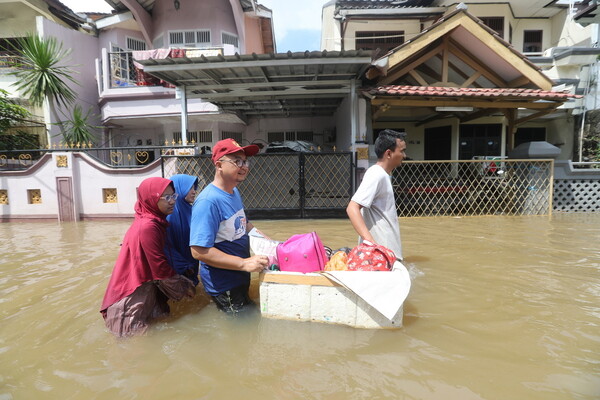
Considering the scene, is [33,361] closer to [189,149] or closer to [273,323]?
[273,323]

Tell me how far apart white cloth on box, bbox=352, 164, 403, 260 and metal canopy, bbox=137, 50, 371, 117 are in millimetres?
4851

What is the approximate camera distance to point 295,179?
8.26m

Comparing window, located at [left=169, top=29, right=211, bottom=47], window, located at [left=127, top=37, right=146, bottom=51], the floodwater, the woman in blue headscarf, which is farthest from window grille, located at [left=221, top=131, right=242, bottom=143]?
the woman in blue headscarf

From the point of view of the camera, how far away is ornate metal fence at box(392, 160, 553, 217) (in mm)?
8242

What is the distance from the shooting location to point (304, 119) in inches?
532

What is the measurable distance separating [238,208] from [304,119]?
1134 cm

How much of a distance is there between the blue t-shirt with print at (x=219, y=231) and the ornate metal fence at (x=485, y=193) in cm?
640

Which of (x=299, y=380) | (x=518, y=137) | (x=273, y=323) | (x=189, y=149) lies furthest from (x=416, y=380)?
(x=518, y=137)

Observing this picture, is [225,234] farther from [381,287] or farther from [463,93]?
[463,93]

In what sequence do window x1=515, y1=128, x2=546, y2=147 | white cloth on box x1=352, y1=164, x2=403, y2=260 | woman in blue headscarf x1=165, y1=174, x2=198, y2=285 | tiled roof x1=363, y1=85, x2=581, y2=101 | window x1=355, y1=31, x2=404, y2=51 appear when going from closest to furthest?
white cloth on box x1=352, y1=164, x2=403, y2=260 → woman in blue headscarf x1=165, y1=174, x2=198, y2=285 → tiled roof x1=363, y1=85, x2=581, y2=101 → window x1=515, y1=128, x2=546, y2=147 → window x1=355, y1=31, x2=404, y2=51

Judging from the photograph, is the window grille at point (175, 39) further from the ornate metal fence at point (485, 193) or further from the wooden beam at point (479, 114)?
the wooden beam at point (479, 114)

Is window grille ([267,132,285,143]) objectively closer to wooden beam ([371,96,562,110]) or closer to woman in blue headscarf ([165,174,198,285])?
wooden beam ([371,96,562,110])

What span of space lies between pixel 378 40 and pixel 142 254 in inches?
530

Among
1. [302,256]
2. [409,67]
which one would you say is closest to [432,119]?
[409,67]
